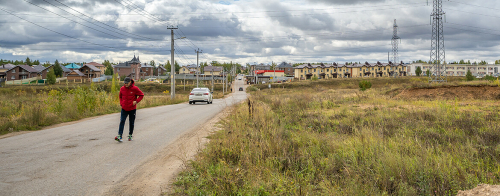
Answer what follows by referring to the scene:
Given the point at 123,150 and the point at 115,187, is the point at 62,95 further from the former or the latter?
the point at 115,187

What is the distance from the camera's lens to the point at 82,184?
511 centimetres

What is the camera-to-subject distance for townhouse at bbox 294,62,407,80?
127 meters

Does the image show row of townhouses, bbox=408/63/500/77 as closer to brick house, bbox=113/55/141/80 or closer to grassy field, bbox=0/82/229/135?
brick house, bbox=113/55/141/80

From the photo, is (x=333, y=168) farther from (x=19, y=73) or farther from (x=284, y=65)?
(x=284, y=65)

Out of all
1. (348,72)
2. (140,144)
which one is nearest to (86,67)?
(348,72)

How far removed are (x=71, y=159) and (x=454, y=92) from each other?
3100cm

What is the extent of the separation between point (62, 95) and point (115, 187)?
1484cm

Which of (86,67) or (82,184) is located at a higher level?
(86,67)

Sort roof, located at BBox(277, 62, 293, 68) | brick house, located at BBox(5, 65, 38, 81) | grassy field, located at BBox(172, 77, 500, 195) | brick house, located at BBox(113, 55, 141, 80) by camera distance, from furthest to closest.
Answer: roof, located at BBox(277, 62, 293, 68) < brick house, located at BBox(113, 55, 141, 80) < brick house, located at BBox(5, 65, 38, 81) < grassy field, located at BBox(172, 77, 500, 195)

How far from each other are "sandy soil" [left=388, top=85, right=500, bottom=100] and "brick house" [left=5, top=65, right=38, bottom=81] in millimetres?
106832

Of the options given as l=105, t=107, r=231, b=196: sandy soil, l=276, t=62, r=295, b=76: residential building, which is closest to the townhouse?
l=276, t=62, r=295, b=76: residential building

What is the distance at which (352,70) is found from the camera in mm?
130625

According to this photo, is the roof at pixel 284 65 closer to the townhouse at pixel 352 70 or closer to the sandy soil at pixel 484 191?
the townhouse at pixel 352 70

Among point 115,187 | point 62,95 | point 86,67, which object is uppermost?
point 86,67
